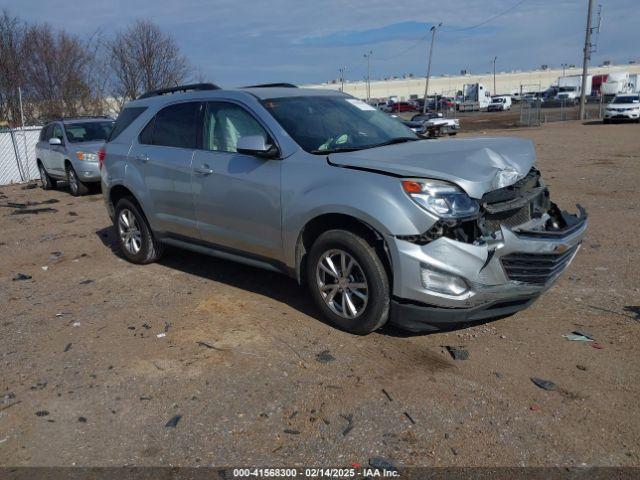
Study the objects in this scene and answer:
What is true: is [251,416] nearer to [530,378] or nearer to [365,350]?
[365,350]

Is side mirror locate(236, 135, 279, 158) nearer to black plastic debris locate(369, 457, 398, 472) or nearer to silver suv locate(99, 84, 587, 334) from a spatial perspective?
silver suv locate(99, 84, 587, 334)

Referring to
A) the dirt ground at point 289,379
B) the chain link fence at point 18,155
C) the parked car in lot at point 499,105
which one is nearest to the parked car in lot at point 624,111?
the chain link fence at point 18,155

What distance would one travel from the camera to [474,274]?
3844 millimetres

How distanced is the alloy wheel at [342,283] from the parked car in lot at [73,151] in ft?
30.7

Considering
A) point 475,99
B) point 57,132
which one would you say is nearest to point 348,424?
point 57,132

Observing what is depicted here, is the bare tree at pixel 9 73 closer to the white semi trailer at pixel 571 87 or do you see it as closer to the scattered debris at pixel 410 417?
the scattered debris at pixel 410 417

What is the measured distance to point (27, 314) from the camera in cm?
535

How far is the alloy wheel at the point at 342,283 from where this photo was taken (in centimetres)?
423

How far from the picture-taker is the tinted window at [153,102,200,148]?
563 centimetres

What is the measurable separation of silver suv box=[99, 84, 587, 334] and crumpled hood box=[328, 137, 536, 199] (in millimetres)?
10

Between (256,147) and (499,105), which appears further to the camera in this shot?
(499,105)

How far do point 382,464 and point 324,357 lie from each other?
1.23m

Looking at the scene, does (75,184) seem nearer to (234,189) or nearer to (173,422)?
(234,189)

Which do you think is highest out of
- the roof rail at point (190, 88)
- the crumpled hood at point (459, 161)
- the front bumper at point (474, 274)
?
the roof rail at point (190, 88)
